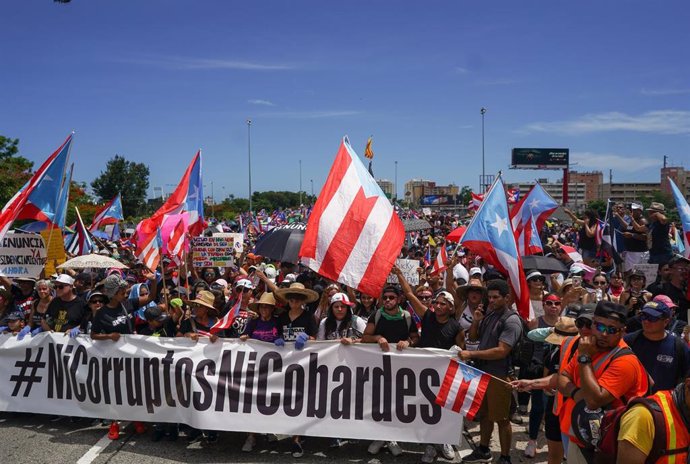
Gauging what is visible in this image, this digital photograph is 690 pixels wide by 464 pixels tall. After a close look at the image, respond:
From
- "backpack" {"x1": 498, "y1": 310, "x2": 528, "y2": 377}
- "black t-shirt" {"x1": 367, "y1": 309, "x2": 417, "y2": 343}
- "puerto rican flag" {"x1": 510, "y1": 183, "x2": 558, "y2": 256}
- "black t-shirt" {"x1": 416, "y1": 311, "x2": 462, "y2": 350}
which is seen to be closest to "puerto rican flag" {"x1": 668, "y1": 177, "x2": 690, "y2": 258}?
"puerto rican flag" {"x1": 510, "y1": 183, "x2": 558, "y2": 256}

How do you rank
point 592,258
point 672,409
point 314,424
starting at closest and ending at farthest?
point 672,409
point 314,424
point 592,258

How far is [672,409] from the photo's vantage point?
106 inches

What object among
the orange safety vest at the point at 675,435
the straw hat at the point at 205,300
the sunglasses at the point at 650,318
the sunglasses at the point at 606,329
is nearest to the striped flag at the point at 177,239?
the straw hat at the point at 205,300

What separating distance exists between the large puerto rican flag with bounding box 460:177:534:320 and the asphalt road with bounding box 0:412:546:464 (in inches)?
67.5

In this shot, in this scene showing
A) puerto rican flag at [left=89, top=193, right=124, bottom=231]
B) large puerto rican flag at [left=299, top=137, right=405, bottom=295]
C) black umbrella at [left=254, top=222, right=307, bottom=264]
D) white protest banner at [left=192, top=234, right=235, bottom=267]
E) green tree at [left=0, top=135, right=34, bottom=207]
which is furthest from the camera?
green tree at [left=0, top=135, right=34, bottom=207]

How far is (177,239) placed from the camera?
8.64m

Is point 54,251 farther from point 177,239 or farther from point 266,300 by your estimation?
point 266,300

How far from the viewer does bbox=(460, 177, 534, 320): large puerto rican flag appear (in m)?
5.90

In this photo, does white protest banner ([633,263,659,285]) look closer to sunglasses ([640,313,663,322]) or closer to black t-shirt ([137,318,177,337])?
sunglasses ([640,313,663,322])

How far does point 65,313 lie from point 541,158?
109221mm

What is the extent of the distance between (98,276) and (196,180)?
3002mm

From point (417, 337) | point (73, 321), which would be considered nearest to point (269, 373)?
point (417, 337)

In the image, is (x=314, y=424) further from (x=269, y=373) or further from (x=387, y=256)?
(x=387, y=256)

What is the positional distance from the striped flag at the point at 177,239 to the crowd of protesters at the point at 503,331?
734 millimetres
